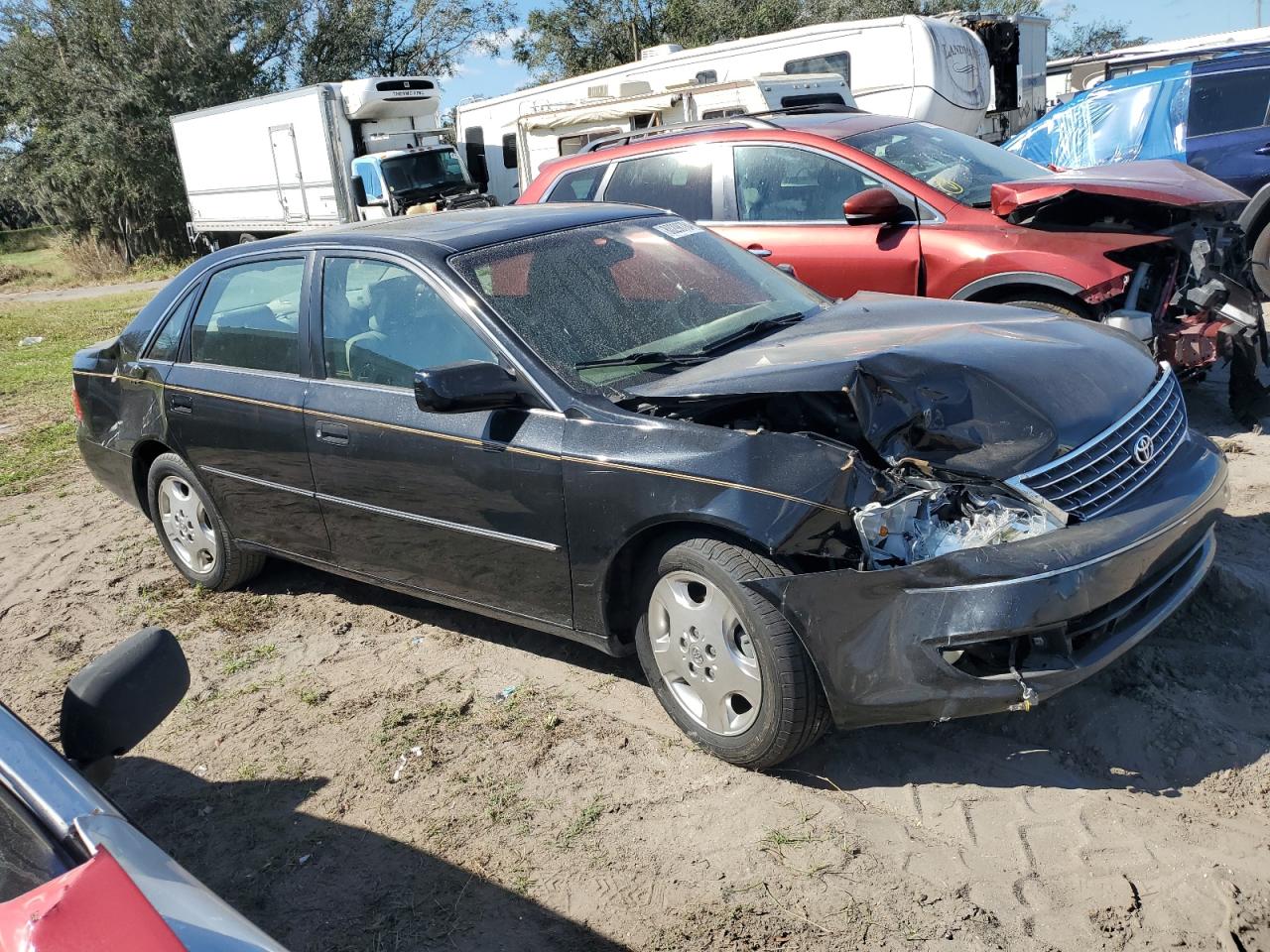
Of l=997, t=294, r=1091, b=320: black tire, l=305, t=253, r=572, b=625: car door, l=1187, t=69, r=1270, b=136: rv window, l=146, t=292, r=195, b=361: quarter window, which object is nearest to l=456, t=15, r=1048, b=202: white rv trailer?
l=1187, t=69, r=1270, b=136: rv window

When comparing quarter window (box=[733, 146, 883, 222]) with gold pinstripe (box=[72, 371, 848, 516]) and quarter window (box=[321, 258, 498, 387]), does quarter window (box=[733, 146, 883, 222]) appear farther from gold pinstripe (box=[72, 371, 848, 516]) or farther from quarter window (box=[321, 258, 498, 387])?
gold pinstripe (box=[72, 371, 848, 516])

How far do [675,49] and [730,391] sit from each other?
15.2m

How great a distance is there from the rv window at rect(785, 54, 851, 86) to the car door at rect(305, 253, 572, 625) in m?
11.9

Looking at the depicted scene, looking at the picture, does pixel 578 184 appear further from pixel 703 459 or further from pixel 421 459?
pixel 703 459

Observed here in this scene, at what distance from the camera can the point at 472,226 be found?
4457mm

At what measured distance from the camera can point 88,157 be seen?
29.1 m

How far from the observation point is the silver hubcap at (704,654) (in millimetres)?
3303

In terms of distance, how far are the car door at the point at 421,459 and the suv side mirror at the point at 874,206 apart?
293cm

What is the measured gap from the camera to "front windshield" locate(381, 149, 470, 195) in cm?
2034

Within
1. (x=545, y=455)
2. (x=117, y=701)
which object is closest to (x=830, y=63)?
(x=545, y=455)

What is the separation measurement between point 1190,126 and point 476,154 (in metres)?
14.5

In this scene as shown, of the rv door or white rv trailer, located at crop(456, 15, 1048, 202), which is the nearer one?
white rv trailer, located at crop(456, 15, 1048, 202)

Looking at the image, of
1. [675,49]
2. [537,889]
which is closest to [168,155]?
[675,49]

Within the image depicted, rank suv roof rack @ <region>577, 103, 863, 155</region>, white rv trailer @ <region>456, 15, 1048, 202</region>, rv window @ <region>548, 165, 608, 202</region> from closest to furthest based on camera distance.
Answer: suv roof rack @ <region>577, 103, 863, 155</region>
rv window @ <region>548, 165, 608, 202</region>
white rv trailer @ <region>456, 15, 1048, 202</region>
